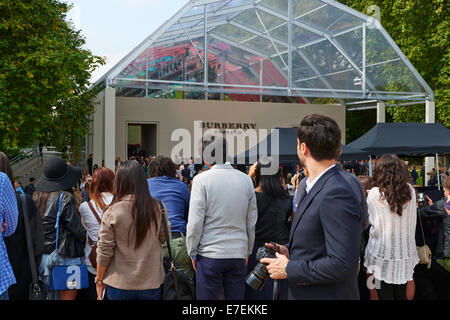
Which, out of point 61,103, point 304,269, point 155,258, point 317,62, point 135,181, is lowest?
point 155,258

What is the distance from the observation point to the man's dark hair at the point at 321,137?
2305 mm

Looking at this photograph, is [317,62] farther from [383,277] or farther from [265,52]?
[383,277]

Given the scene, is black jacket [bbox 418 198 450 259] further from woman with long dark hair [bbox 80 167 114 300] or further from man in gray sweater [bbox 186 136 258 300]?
woman with long dark hair [bbox 80 167 114 300]

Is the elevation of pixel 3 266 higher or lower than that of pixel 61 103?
lower

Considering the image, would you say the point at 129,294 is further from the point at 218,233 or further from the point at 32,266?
the point at 218,233

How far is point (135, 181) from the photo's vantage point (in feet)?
11.4

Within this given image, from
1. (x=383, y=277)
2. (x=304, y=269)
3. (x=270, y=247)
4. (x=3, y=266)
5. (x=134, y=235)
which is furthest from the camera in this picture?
(x=383, y=277)

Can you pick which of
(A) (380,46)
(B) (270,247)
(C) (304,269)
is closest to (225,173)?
(B) (270,247)

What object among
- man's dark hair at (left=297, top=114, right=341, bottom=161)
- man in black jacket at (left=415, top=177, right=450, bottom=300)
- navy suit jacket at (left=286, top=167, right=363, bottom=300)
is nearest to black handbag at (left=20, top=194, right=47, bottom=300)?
navy suit jacket at (left=286, top=167, right=363, bottom=300)

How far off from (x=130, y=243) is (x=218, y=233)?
0.81 m

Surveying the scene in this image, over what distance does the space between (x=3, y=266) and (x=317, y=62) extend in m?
19.6

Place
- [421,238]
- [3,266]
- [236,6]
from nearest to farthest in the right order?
1. [3,266]
2. [421,238]
3. [236,6]

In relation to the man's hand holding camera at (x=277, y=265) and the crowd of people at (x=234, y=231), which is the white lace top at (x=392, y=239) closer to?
the crowd of people at (x=234, y=231)

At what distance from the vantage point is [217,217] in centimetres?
386
